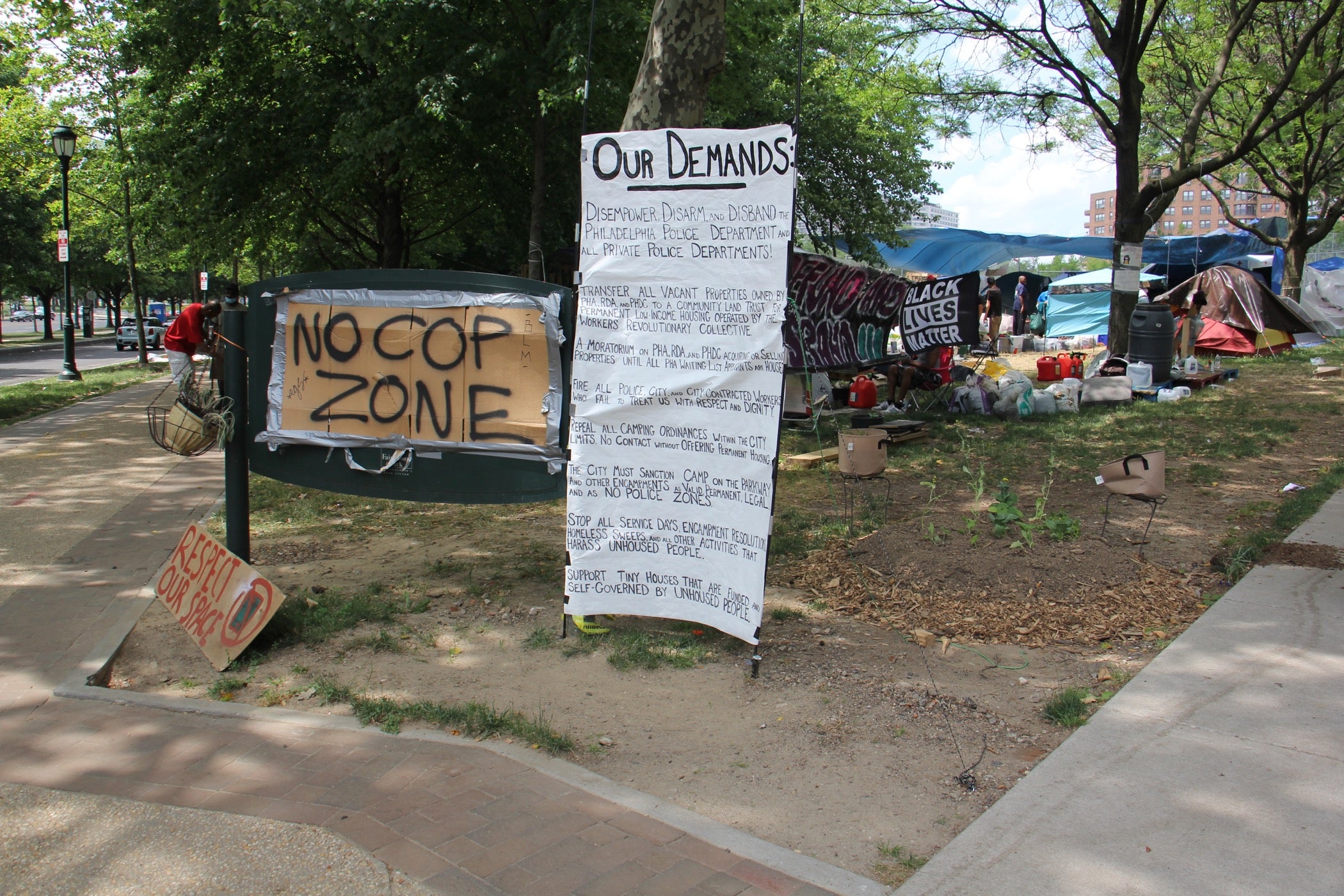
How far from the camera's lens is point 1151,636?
4.84 m

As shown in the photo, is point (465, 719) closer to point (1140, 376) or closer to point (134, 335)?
point (1140, 376)

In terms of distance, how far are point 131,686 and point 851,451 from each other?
4.70 meters

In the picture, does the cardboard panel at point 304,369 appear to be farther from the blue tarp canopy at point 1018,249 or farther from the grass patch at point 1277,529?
the blue tarp canopy at point 1018,249

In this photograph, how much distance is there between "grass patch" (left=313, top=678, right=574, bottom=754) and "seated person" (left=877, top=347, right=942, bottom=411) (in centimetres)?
904

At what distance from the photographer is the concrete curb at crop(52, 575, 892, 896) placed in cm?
290

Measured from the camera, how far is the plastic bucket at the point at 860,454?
670cm

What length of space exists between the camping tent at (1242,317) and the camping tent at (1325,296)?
7.05 m

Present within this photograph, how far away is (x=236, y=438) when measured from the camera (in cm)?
525

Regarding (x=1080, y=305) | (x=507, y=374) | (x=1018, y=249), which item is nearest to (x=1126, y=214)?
(x=1018, y=249)

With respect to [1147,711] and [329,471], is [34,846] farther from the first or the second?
[1147,711]

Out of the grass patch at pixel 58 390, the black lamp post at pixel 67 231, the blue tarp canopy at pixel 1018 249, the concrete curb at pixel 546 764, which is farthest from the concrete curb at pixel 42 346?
the concrete curb at pixel 546 764

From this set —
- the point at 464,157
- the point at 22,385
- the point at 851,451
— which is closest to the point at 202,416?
the point at 851,451

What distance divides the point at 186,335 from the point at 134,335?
36518 millimetres

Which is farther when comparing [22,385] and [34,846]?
[22,385]
